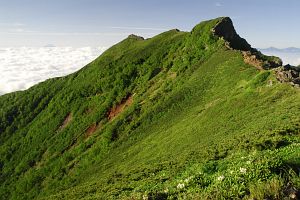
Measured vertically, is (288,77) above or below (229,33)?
below

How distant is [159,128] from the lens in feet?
237

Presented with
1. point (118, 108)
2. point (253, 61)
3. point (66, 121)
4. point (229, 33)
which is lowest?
point (66, 121)

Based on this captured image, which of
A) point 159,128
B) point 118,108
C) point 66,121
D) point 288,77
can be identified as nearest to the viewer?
point 288,77

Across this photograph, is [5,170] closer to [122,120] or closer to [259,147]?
[122,120]

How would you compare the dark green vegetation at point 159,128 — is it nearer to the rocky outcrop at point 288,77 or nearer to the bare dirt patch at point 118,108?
the bare dirt patch at point 118,108

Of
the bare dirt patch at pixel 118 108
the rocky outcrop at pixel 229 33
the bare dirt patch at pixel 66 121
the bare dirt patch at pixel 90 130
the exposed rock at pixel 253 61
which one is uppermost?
the rocky outcrop at pixel 229 33

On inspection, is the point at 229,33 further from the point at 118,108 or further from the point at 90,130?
the point at 90,130

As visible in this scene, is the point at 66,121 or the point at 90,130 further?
the point at 66,121

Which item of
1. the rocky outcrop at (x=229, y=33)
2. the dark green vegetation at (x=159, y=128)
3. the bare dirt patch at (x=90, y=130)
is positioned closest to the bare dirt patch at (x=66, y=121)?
the dark green vegetation at (x=159, y=128)

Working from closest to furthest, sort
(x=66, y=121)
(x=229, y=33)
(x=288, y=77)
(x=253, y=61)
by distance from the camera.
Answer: (x=288, y=77) → (x=253, y=61) → (x=229, y=33) → (x=66, y=121)

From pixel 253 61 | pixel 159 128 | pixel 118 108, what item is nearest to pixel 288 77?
pixel 253 61

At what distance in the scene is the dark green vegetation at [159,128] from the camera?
16.8 metres

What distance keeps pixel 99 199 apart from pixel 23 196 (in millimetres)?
78513

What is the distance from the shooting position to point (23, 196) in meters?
96.9
